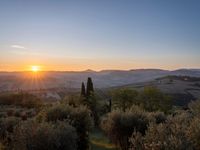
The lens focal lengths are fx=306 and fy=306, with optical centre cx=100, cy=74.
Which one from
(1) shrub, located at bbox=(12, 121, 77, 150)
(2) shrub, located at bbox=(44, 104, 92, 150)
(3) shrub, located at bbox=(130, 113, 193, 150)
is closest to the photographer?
(3) shrub, located at bbox=(130, 113, 193, 150)

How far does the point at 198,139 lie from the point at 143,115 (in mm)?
16964

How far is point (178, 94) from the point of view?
13462 cm

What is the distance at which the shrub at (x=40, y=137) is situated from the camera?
52.5 feet

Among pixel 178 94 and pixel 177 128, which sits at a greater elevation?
pixel 177 128

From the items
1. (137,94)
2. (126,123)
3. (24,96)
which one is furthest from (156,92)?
(126,123)

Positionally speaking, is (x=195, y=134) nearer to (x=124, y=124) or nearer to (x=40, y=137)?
(x=40, y=137)

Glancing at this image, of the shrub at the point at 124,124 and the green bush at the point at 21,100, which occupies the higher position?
the shrub at the point at 124,124

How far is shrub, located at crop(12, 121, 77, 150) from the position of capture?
1600cm

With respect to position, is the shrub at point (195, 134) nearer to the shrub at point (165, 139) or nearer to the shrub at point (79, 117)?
the shrub at point (165, 139)

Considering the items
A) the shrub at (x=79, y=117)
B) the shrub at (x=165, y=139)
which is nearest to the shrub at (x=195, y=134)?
the shrub at (x=165, y=139)

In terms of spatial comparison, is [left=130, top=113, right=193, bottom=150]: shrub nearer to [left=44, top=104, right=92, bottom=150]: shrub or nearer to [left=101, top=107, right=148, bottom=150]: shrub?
[left=101, top=107, right=148, bottom=150]: shrub

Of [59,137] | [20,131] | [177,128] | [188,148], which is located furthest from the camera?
[59,137]

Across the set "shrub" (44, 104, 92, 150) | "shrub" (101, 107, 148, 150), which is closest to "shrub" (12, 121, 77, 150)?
"shrub" (44, 104, 92, 150)

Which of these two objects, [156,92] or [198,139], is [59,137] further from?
[156,92]
